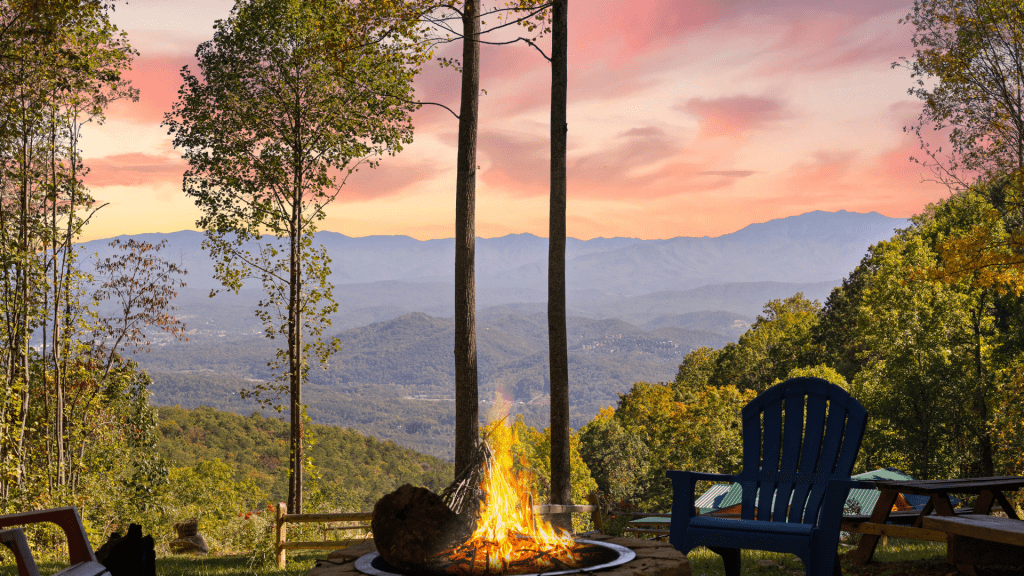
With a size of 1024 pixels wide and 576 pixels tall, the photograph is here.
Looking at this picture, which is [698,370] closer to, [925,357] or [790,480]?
[925,357]

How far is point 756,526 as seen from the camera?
104 inches

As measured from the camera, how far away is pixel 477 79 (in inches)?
224

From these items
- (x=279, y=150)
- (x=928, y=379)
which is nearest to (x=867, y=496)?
(x=928, y=379)

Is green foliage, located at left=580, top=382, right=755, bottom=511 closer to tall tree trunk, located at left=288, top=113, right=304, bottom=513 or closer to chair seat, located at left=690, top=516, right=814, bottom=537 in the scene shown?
tall tree trunk, located at left=288, top=113, right=304, bottom=513

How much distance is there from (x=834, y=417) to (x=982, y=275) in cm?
816

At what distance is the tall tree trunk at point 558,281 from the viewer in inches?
203

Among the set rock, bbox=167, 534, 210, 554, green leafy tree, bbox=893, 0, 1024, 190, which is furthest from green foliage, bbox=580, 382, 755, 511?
rock, bbox=167, 534, 210, 554

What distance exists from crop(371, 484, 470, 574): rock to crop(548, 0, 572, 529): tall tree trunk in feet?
9.72

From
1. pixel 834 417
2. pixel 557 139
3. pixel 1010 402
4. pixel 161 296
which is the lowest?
pixel 1010 402

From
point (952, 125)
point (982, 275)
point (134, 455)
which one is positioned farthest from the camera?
point (134, 455)

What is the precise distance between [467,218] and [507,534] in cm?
351

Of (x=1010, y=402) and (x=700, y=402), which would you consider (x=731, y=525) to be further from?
(x=700, y=402)

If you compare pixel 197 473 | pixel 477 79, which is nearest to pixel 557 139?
pixel 477 79

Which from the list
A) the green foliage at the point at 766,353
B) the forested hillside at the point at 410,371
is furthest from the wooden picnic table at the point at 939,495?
the forested hillside at the point at 410,371
